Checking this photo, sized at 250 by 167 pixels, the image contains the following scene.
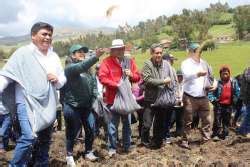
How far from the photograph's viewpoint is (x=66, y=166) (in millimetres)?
6879

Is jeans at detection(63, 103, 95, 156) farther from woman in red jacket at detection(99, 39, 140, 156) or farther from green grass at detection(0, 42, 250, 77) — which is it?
green grass at detection(0, 42, 250, 77)

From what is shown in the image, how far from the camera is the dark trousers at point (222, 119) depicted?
359 inches

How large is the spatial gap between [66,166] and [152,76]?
2082 mm

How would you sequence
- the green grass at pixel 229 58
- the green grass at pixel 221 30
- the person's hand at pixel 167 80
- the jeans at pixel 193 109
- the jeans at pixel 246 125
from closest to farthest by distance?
the person's hand at pixel 167 80 → the jeans at pixel 193 109 → the jeans at pixel 246 125 → the green grass at pixel 229 58 → the green grass at pixel 221 30

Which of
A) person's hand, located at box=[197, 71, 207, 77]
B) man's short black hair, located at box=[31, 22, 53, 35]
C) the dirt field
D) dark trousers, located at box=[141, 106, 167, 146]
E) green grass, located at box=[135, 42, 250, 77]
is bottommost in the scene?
green grass, located at box=[135, 42, 250, 77]

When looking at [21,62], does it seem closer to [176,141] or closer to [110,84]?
[110,84]

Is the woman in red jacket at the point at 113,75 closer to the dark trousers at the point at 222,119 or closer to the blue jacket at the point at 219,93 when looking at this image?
the blue jacket at the point at 219,93

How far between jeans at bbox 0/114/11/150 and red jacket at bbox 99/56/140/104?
7.70 ft

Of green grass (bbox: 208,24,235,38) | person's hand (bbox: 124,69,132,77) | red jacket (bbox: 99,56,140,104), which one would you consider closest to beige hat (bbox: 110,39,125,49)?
red jacket (bbox: 99,56,140,104)

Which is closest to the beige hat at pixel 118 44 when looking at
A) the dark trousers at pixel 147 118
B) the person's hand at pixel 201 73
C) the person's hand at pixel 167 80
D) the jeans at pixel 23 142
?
the person's hand at pixel 167 80

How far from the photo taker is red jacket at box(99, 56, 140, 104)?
7238 millimetres

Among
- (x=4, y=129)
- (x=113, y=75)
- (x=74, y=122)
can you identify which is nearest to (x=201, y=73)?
(x=113, y=75)

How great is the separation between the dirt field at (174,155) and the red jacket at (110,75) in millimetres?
997

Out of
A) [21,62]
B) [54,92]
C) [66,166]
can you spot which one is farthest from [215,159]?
[21,62]
